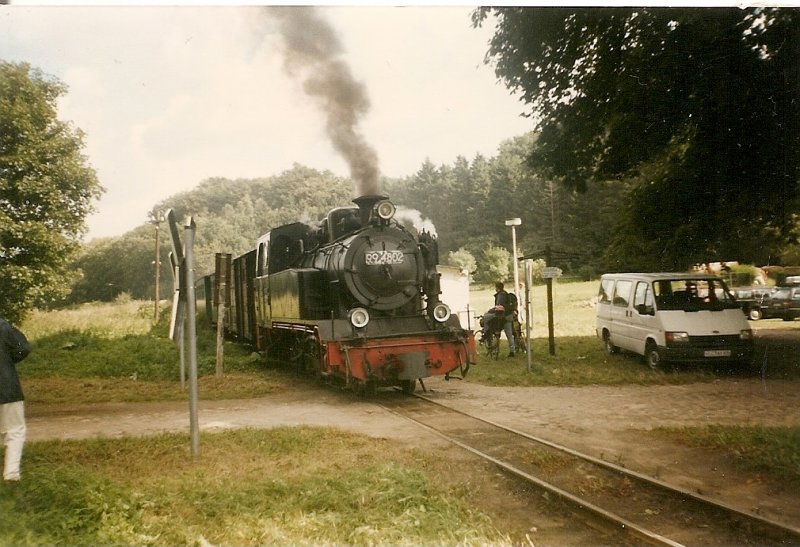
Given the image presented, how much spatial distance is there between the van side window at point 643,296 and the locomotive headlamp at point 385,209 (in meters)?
4.91

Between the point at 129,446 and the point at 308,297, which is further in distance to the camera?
the point at 308,297

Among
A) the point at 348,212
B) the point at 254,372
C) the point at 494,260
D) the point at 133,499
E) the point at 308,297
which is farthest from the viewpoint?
the point at 494,260

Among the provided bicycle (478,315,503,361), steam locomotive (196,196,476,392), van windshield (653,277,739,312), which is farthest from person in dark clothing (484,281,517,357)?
steam locomotive (196,196,476,392)

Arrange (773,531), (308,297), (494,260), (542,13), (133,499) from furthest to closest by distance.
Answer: (494,260) → (308,297) → (542,13) → (133,499) → (773,531)

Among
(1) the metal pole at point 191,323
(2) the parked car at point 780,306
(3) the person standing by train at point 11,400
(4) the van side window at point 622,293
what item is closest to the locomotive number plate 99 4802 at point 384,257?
(1) the metal pole at point 191,323

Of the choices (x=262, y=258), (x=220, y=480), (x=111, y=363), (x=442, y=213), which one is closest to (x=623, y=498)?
(x=220, y=480)

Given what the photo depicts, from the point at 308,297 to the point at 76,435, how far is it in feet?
10.8

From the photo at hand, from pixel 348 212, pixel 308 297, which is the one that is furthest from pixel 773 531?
pixel 348 212

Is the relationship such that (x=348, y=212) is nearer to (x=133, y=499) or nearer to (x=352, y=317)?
(x=352, y=317)

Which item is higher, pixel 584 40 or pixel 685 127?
pixel 584 40

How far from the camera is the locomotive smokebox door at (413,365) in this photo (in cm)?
715

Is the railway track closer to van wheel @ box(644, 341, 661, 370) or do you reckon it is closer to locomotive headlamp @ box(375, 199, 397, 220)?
locomotive headlamp @ box(375, 199, 397, 220)

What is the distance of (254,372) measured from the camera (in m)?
9.62

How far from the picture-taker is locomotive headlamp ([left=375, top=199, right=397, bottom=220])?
7723 mm
